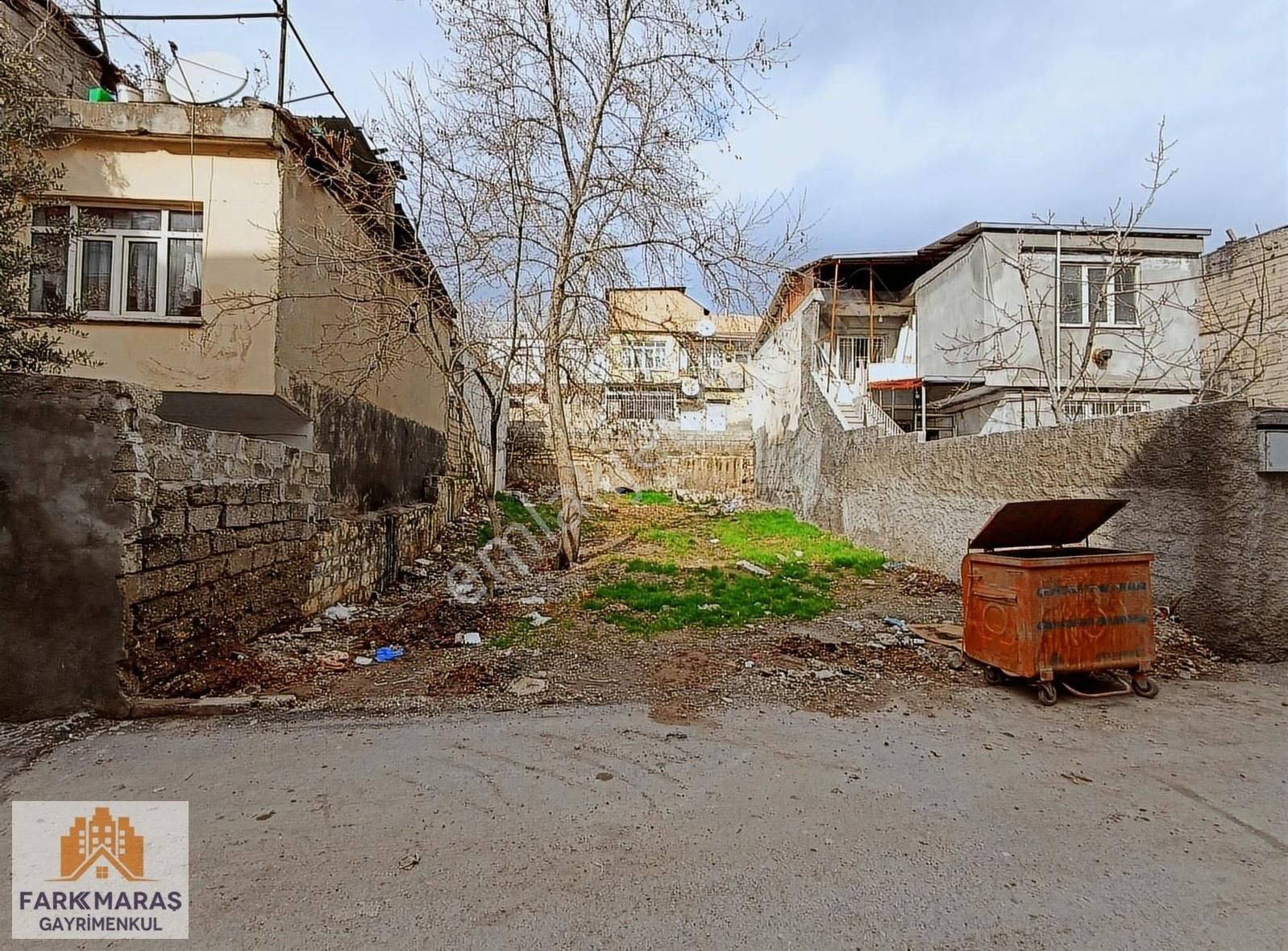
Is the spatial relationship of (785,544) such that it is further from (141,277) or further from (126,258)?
(126,258)

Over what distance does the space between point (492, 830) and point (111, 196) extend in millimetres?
8269

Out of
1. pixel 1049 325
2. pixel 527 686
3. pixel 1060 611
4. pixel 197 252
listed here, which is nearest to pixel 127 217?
pixel 197 252

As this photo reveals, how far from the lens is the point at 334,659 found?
545 cm

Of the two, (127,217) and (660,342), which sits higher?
(127,217)

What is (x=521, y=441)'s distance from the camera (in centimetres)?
2217

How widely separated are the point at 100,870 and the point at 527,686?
264 centimetres

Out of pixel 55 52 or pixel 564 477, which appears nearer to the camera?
pixel 55 52

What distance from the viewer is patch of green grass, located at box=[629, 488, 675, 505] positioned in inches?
758

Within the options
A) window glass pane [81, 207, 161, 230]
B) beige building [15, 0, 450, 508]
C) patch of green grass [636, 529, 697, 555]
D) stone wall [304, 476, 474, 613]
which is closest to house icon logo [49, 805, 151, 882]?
stone wall [304, 476, 474, 613]

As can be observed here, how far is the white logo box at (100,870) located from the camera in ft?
7.73

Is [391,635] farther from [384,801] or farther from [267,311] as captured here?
[267,311]

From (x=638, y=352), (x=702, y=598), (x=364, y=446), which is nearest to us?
(x=702, y=598)

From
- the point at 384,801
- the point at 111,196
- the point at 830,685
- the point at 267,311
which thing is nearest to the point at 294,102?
the point at 111,196

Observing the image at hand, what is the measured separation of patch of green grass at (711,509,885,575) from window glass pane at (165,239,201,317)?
27.2 feet
